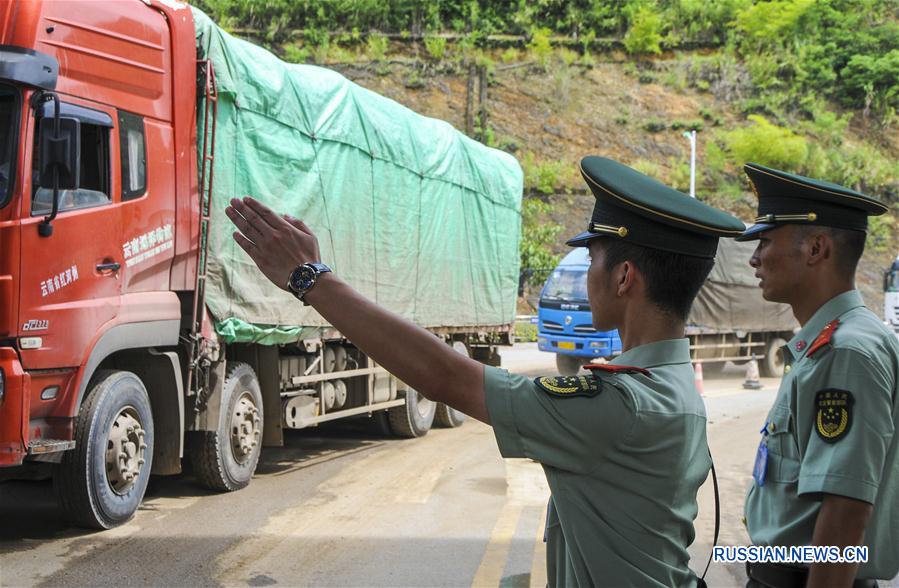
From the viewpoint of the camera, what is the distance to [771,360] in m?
21.7

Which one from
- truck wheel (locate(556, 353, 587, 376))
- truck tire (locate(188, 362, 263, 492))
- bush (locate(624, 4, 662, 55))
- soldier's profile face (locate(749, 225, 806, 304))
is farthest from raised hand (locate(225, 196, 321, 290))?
bush (locate(624, 4, 662, 55))

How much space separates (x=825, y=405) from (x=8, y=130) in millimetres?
4943

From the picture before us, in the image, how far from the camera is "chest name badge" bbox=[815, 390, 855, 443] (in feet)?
7.23

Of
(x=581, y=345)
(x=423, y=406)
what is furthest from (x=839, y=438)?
(x=581, y=345)

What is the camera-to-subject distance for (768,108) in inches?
1981

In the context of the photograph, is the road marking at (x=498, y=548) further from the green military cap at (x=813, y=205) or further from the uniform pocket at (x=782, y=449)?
the green military cap at (x=813, y=205)

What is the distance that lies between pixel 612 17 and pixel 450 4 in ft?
32.4

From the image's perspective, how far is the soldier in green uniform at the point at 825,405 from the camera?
7.13 feet

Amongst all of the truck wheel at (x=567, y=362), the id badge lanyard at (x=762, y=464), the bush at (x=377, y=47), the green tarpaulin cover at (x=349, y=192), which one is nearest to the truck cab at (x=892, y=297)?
the truck wheel at (x=567, y=362)

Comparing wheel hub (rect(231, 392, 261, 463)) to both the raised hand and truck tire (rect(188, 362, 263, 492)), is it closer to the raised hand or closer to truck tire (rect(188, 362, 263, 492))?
truck tire (rect(188, 362, 263, 492))

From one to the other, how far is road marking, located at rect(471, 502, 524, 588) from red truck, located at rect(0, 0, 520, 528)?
225 cm

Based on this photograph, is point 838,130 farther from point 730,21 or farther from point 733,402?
point 733,402

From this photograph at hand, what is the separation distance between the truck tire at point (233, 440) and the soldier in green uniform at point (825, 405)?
543cm

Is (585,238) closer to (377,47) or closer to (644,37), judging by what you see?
(377,47)
